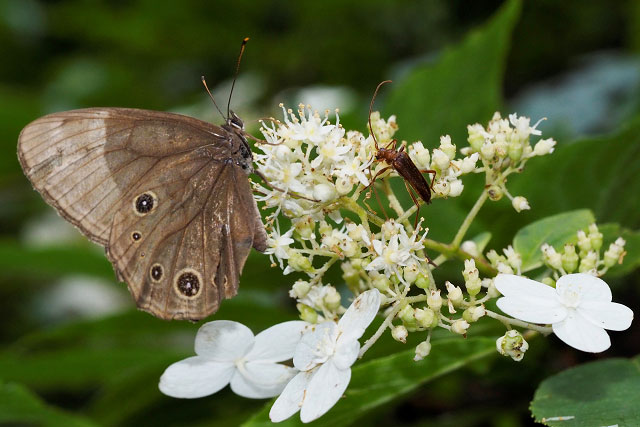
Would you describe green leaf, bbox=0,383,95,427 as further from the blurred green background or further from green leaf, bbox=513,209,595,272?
green leaf, bbox=513,209,595,272

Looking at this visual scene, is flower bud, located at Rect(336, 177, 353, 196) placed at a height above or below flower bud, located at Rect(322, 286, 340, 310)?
above

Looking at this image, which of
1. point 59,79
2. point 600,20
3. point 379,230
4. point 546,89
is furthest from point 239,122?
point 59,79

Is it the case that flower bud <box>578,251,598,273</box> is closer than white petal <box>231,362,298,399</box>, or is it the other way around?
flower bud <box>578,251,598,273</box>

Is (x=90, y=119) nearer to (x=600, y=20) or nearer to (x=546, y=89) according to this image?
(x=546, y=89)

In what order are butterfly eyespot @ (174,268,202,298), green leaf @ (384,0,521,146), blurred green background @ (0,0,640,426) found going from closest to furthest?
butterfly eyespot @ (174,268,202,298) < blurred green background @ (0,0,640,426) < green leaf @ (384,0,521,146)

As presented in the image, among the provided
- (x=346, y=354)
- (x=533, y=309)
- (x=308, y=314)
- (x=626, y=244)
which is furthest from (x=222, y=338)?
(x=626, y=244)

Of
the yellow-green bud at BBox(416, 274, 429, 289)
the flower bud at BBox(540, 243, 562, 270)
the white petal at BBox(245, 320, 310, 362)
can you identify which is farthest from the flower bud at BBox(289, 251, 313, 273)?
the flower bud at BBox(540, 243, 562, 270)

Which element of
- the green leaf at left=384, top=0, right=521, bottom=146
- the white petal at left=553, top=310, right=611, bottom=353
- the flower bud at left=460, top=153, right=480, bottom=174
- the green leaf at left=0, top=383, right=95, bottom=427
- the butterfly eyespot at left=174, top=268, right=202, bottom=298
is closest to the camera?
the white petal at left=553, top=310, right=611, bottom=353

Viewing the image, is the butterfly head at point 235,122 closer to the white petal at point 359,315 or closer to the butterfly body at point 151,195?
the butterfly body at point 151,195

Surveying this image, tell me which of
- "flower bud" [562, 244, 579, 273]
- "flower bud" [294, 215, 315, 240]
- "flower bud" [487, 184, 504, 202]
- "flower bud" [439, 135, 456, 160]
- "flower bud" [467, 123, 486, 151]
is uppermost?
"flower bud" [467, 123, 486, 151]
